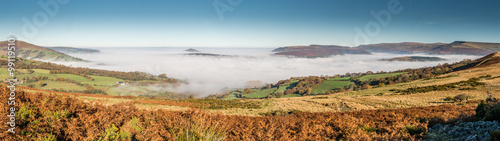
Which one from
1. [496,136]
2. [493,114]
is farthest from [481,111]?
[496,136]

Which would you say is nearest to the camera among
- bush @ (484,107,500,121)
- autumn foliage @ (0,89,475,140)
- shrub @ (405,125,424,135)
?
autumn foliage @ (0,89,475,140)

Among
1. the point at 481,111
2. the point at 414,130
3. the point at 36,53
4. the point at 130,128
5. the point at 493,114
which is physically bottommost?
the point at 414,130

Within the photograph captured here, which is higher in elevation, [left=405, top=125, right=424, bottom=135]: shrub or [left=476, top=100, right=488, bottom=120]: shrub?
[left=476, top=100, right=488, bottom=120]: shrub

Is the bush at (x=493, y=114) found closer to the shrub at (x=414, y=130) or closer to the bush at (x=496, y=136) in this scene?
the shrub at (x=414, y=130)

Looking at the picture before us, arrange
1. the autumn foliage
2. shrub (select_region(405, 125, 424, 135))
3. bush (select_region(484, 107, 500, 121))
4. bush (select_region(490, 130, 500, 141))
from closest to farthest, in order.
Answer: bush (select_region(490, 130, 500, 141)) < the autumn foliage < bush (select_region(484, 107, 500, 121)) < shrub (select_region(405, 125, 424, 135))

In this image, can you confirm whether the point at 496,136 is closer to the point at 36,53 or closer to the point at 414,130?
the point at 414,130

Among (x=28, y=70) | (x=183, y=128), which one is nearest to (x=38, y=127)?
(x=183, y=128)

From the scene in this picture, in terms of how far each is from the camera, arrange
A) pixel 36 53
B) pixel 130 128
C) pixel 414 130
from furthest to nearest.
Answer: pixel 36 53 → pixel 414 130 → pixel 130 128

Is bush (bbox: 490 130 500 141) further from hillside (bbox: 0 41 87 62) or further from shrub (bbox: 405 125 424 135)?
hillside (bbox: 0 41 87 62)

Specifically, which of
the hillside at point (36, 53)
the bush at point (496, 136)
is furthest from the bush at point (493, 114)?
→ the hillside at point (36, 53)

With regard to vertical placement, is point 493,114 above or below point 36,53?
below

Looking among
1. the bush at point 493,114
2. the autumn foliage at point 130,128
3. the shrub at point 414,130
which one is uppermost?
the bush at point 493,114

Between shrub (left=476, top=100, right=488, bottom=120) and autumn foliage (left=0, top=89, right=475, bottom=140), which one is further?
shrub (left=476, top=100, right=488, bottom=120)

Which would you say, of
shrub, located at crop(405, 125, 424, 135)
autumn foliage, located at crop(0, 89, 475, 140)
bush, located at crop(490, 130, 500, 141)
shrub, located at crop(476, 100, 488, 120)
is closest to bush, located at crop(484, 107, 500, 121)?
shrub, located at crop(476, 100, 488, 120)
